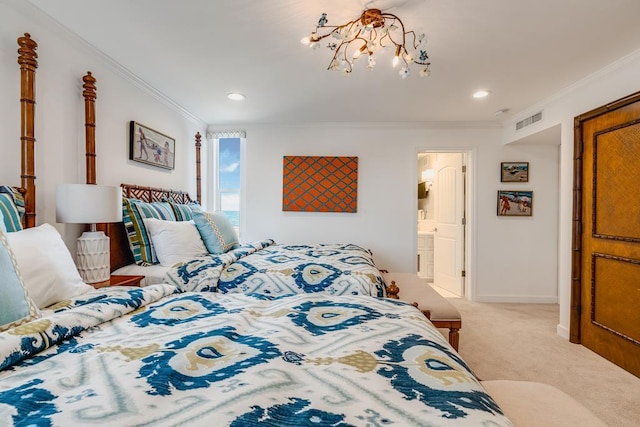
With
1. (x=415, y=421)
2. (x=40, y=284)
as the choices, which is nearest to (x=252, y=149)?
(x=40, y=284)

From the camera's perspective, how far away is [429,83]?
296cm

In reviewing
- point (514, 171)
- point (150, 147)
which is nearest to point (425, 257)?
point (514, 171)

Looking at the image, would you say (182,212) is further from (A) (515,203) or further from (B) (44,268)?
(A) (515,203)

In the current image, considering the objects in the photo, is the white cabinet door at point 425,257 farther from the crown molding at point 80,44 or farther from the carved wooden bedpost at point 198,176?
the crown molding at point 80,44

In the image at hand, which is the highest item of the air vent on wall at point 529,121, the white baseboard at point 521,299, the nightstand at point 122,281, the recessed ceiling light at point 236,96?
the recessed ceiling light at point 236,96

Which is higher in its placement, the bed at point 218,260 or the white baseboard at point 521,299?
the bed at point 218,260

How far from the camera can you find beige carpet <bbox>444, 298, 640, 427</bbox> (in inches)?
79.7

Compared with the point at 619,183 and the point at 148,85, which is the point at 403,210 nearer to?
the point at 619,183

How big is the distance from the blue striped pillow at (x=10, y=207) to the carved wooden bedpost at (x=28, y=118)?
0.11 metres

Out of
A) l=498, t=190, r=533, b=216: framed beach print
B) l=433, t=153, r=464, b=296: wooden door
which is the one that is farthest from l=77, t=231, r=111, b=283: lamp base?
l=498, t=190, r=533, b=216: framed beach print

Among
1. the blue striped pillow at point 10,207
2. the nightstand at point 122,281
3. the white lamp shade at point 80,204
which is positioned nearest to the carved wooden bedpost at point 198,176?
the nightstand at point 122,281

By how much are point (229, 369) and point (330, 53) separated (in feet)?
7.43

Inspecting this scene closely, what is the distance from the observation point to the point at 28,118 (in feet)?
6.03

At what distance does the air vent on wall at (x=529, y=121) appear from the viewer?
138 inches
